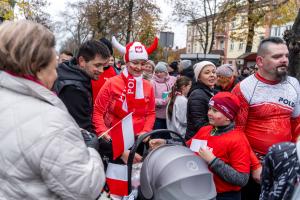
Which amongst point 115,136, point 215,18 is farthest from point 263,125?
point 215,18

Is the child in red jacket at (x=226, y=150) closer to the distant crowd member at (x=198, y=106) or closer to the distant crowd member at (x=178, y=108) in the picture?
the distant crowd member at (x=198, y=106)

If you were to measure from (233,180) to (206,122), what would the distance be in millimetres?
903

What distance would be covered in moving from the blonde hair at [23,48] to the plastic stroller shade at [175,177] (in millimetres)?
950

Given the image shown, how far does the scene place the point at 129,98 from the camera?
3822mm

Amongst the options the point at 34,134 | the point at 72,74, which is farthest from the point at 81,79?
the point at 34,134

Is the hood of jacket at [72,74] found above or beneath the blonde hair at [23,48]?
beneath

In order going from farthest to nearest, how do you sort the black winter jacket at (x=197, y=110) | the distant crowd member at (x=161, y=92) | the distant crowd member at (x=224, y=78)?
1. the distant crowd member at (x=161, y=92)
2. the distant crowd member at (x=224, y=78)
3. the black winter jacket at (x=197, y=110)

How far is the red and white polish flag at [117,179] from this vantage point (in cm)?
313

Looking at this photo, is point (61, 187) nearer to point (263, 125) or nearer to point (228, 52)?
point (263, 125)

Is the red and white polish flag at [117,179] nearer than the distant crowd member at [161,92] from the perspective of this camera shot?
Yes

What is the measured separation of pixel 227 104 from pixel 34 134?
6.21 feet

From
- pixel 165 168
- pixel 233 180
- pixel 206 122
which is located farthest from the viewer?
pixel 206 122

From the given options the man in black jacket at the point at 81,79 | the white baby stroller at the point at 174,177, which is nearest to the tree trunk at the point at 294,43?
the man in black jacket at the point at 81,79

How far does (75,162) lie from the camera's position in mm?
1611
